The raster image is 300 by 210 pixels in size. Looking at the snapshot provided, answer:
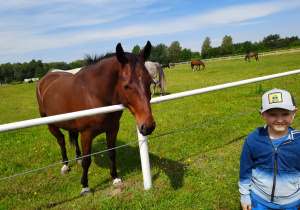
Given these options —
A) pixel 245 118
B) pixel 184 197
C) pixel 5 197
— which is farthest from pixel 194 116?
pixel 5 197

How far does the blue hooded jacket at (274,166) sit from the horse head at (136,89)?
37.3 inches

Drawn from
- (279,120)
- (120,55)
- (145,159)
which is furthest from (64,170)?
(279,120)

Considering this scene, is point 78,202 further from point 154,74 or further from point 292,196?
point 154,74

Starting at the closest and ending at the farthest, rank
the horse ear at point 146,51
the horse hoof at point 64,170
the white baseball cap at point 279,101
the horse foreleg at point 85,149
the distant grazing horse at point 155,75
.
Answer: the white baseball cap at point 279,101, the horse ear at point 146,51, the horse foreleg at point 85,149, the horse hoof at point 64,170, the distant grazing horse at point 155,75

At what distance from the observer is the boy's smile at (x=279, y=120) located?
1531 millimetres

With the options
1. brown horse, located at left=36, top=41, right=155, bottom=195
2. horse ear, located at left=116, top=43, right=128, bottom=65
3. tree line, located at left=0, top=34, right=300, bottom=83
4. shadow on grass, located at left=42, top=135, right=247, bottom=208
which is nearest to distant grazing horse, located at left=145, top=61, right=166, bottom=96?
shadow on grass, located at left=42, top=135, right=247, bottom=208

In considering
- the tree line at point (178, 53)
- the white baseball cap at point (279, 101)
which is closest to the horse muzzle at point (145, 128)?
the white baseball cap at point (279, 101)

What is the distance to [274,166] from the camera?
1.57 m

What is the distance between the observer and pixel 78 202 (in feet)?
8.98

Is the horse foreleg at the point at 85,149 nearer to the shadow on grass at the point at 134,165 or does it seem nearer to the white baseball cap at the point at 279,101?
the shadow on grass at the point at 134,165

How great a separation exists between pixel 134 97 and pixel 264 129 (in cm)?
127

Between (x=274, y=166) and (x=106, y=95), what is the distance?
78.6 inches

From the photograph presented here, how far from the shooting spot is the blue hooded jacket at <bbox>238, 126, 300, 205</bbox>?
5.08 ft

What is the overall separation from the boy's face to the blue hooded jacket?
10 cm
